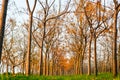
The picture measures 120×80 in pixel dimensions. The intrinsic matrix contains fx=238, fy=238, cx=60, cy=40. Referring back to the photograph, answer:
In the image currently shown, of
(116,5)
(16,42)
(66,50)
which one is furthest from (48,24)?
(116,5)

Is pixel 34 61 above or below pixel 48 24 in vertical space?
below

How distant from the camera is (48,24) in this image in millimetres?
31250

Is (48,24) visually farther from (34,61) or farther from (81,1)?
(34,61)

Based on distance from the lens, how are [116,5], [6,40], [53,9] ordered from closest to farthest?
1. [116,5]
2. [53,9]
3. [6,40]

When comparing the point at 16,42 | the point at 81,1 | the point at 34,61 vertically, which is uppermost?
the point at 81,1

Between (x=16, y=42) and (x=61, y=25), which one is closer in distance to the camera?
(x=61, y=25)

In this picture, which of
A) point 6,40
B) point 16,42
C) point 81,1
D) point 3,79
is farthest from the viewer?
point 16,42

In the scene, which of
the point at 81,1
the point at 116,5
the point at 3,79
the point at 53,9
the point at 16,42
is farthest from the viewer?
the point at 16,42

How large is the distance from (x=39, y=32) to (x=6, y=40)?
23.9 feet

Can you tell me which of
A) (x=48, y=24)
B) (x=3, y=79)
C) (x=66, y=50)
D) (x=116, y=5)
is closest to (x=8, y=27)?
(x=48, y=24)

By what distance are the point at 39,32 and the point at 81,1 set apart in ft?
37.2

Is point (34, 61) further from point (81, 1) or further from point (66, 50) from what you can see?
point (81, 1)

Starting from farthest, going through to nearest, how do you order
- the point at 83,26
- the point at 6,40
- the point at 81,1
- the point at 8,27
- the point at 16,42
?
→ the point at 16,42 < the point at 6,40 < the point at 8,27 < the point at 83,26 < the point at 81,1

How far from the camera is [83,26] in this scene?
27109 millimetres
